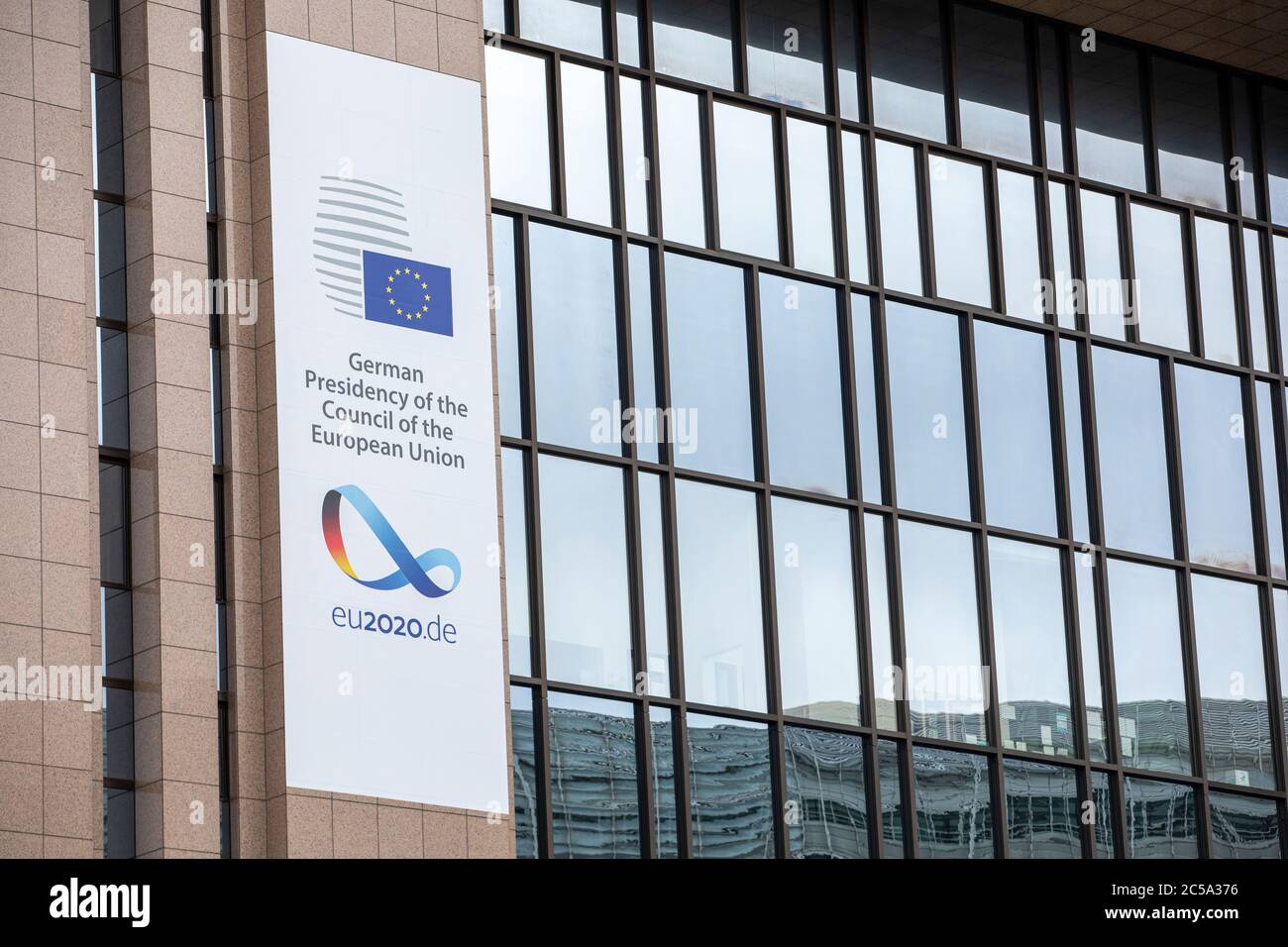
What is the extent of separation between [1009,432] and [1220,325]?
3.45 meters

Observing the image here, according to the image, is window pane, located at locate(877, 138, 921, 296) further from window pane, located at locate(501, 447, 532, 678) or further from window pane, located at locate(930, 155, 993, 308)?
window pane, located at locate(501, 447, 532, 678)

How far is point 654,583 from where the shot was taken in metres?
20.3

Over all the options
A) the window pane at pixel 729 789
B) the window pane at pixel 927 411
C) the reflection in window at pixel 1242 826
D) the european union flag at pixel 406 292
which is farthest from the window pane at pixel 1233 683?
the european union flag at pixel 406 292

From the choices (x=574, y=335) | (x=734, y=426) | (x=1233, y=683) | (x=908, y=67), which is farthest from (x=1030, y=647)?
(x=908, y=67)

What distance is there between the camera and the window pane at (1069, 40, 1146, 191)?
24.5m

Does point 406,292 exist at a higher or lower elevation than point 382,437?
higher

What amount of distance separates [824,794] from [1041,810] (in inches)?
104

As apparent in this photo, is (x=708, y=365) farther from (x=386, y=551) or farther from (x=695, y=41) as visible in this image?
(x=386, y=551)

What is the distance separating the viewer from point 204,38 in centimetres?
1830

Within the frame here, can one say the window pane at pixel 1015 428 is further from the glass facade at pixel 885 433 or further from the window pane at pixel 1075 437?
the window pane at pixel 1075 437

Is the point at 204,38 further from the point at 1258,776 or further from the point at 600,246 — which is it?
the point at 1258,776

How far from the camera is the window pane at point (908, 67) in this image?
23078 mm

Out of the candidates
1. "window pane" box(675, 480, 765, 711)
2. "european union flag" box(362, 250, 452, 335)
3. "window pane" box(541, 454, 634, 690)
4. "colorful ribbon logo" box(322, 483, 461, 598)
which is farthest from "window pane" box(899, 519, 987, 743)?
"european union flag" box(362, 250, 452, 335)
